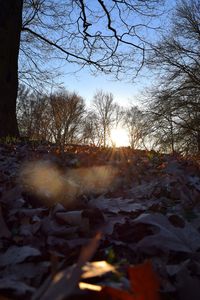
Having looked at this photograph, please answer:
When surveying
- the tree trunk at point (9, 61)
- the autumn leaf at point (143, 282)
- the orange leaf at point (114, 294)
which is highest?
the tree trunk at point (9, 61)

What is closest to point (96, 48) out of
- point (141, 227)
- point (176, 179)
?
point (176, 179)

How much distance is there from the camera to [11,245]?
58.9 inches

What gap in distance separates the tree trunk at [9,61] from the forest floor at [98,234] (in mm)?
4293

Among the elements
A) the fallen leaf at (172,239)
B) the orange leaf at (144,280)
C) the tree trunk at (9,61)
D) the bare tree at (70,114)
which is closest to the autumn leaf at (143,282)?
the orange leaf at (144,280)

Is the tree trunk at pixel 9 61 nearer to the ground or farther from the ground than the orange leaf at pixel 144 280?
farther from the ground

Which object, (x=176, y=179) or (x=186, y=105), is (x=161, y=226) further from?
(x=186, y=105)

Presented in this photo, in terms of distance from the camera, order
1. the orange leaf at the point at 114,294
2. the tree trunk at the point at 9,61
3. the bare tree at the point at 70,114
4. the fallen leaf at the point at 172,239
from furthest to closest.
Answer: the bare tree at the point at 70,114 → the tree trunk at the point at 9,61 → the fallen leaf at the point at 172,239 → the orange leaf at the point at 114,294

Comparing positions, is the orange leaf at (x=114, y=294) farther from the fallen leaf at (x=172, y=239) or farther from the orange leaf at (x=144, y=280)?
the fallen leaf at (x=172, y=239)

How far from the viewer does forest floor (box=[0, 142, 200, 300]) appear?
A: 86 centimetres

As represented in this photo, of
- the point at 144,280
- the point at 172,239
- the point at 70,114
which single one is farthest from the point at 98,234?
the point at 70,114

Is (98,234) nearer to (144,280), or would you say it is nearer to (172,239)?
(144,280)

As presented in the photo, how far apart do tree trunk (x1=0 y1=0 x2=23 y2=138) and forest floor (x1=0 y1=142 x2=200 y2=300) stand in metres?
4.29

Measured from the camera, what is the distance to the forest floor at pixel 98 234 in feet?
2.83

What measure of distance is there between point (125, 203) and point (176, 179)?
0.78 m
